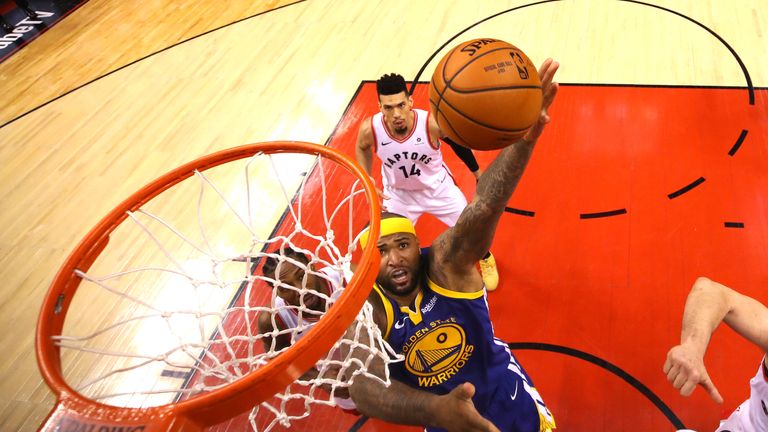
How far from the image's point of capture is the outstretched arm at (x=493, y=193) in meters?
2.15

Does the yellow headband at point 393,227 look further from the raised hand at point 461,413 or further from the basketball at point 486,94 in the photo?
the raised hand at point 461,413

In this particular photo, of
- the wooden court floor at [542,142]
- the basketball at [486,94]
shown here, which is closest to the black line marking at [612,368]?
the wooden court floor at [542,142]

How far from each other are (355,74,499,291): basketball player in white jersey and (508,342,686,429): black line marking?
0.51 m

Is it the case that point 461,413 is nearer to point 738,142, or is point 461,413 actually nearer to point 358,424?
point 358,424

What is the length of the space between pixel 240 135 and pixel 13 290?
2.42 metres

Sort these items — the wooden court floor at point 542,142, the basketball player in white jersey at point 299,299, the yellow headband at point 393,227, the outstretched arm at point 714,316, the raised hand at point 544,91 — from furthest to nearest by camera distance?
the wooden court floor at point 542,142
the basketball player in white jersey at point 299,299
the yellow headband at point 393,227
the raised hand at point 544,91
the outstretched arm at point 714,316

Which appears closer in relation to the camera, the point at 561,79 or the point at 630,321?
the point at 630,321

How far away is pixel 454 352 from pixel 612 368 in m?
1.45

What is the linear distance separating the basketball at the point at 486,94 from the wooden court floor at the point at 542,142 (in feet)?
5.82

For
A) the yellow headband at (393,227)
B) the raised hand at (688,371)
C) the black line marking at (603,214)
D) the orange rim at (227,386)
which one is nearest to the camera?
the orange rim at (227,386)

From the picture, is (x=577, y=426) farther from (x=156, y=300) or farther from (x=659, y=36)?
(x=659, y=36)

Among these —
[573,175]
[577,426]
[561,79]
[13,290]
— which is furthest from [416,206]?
[13,290]

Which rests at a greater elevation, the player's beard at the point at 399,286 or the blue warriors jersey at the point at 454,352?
the player's beard at the point at 399,286

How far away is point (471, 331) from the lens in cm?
246
